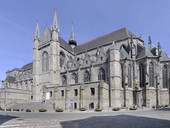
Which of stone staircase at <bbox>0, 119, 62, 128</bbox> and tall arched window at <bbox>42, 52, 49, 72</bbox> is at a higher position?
tall arched window at <bbox>42, 52, 49, 72</bbox>

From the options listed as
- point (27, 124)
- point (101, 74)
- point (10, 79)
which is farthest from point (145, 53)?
point (10, 79)

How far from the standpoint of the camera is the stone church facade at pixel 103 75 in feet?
96.8

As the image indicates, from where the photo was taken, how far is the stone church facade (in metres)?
29.5

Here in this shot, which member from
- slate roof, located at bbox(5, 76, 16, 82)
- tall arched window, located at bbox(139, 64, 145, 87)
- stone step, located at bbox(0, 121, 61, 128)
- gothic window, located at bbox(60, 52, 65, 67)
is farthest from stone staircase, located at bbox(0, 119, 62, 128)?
slate roof, located at bbox(5, 76, 16, 82)

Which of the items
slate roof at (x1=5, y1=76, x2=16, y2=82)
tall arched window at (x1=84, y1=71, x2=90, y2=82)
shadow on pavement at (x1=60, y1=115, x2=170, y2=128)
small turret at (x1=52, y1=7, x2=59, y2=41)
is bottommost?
shadow on pavement at (x1=60, y1=115, x2=170, y2=128)

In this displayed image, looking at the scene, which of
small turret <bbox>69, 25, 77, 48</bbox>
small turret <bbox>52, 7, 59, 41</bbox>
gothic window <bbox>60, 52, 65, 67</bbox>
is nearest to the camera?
small turret <bbox>52, 7, 59, 41</bbox>

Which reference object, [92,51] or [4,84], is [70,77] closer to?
[92,51]

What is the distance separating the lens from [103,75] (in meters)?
33.9

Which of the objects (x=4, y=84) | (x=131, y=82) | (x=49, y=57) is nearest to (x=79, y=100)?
(x=131, y=82)

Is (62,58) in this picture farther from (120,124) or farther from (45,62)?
(120,124)

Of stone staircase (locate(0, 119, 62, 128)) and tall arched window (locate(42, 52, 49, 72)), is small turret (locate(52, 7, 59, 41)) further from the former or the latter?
stone staircase (locate(0, 119, 62, 128))

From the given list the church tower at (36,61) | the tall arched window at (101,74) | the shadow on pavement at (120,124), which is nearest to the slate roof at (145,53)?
the tall arched window at (101,74)

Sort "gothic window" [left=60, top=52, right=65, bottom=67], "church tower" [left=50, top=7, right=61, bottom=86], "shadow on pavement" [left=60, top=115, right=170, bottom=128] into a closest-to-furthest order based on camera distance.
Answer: "shadow on pavement" [left=60, top=115, right=170, bottom=128] → "church tower" [left=50, top=7, right=61, bottom=86] → "gothic window" [left=60, top=52, right=65, bottom=67]

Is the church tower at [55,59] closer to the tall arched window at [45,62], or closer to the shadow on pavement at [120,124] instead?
the tall arched window at [45,62]
